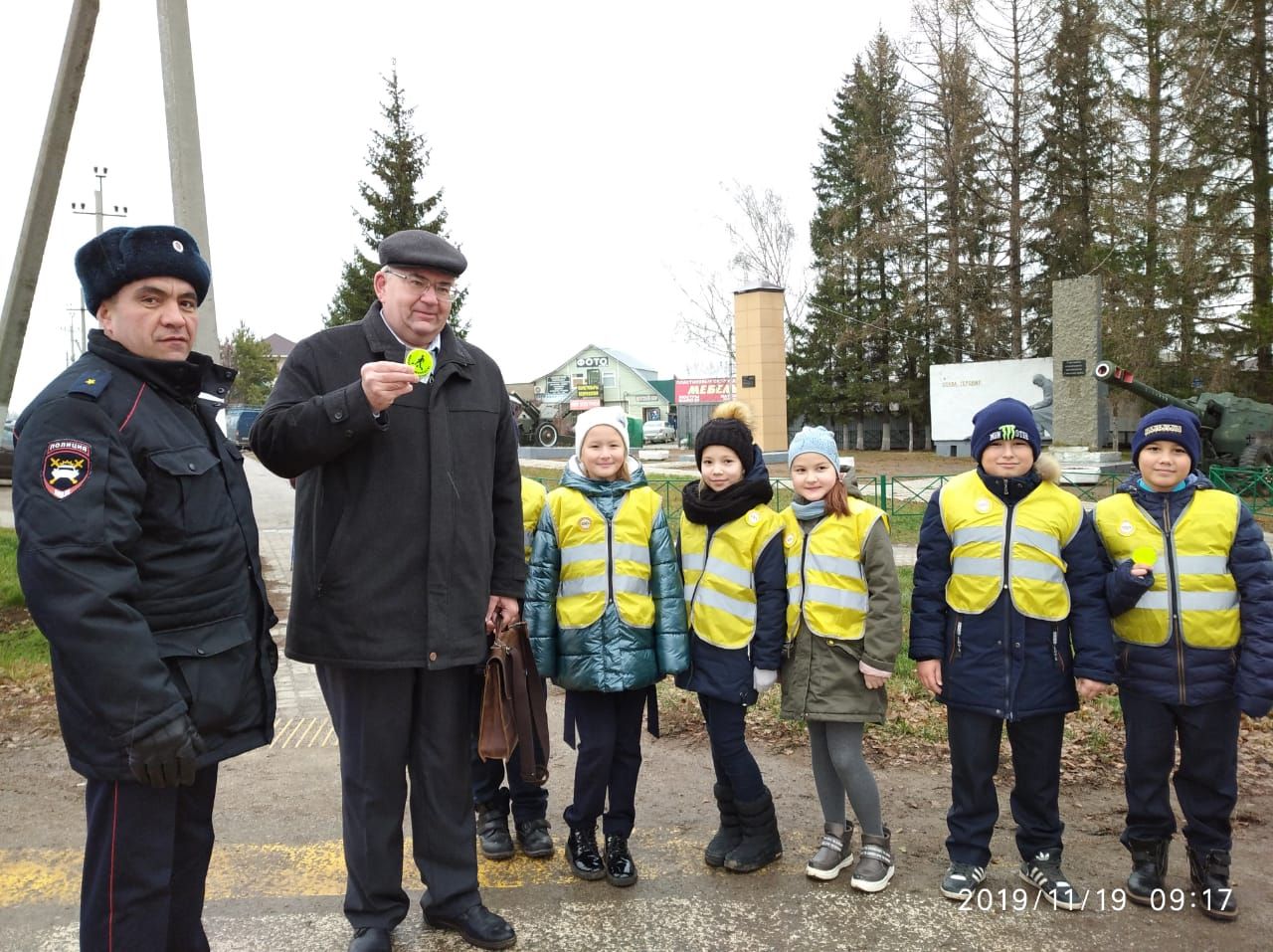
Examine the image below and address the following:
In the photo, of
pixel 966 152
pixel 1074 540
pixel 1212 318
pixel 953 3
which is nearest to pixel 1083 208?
pixel 966 152

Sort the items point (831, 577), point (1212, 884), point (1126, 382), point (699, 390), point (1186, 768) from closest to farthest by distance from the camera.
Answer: point (1212, 884), point (1186, 768), point (831, 577), point (1126, 382), point (699, 390)

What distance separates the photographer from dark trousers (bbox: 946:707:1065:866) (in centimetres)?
352

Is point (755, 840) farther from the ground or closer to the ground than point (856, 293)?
closer to the ground

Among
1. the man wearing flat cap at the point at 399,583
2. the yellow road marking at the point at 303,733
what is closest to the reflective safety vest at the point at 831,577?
the man wearing flat cap at the point at 399,583

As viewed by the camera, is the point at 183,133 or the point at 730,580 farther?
the point at 183,133

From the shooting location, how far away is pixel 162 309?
2604mm

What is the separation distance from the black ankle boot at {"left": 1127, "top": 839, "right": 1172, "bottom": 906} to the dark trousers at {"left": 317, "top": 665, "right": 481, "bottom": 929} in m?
2.35

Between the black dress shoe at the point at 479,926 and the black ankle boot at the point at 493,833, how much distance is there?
1.91ft

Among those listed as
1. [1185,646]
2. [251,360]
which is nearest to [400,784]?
[1185,646]

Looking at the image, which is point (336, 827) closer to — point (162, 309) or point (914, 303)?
point (162, 309)

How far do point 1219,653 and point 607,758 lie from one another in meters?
2.26

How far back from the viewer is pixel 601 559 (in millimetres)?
3727

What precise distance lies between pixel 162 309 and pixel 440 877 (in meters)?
2.01

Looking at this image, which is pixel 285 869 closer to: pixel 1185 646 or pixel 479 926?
pixel 479 926
